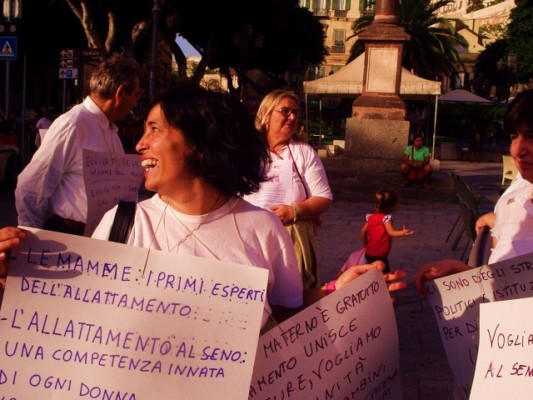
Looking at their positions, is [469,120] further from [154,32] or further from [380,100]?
[380,100]

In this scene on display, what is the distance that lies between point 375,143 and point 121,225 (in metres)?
14.7

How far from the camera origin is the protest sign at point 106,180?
3443 millimetres

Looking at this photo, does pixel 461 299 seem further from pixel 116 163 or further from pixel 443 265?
pixel 116 163

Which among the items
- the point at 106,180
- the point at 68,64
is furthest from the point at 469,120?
the point at 106,180

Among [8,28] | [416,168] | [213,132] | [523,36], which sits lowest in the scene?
[416,168]

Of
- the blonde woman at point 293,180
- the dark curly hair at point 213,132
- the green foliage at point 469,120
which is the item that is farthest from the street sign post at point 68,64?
the green foliage at point 469,120

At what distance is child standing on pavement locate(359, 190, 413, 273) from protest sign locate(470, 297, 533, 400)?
484 centimetres

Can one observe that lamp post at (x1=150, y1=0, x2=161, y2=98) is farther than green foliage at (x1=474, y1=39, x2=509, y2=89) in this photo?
No

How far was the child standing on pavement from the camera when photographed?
22.9 ft

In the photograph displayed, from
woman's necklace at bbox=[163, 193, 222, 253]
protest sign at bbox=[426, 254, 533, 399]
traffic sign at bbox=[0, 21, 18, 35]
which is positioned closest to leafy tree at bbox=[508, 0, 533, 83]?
traffic sign at bbox=[0, 21, 18, 35]

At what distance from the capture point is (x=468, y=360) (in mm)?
2447

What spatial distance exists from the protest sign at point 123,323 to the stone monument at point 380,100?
14459mm

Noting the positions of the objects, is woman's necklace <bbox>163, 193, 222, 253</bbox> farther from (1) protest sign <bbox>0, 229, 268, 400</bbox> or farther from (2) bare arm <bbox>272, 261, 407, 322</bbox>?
(2) bare arm <bbox>272, 261, 407, 322</bbox>

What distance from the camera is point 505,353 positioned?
2002 mm
